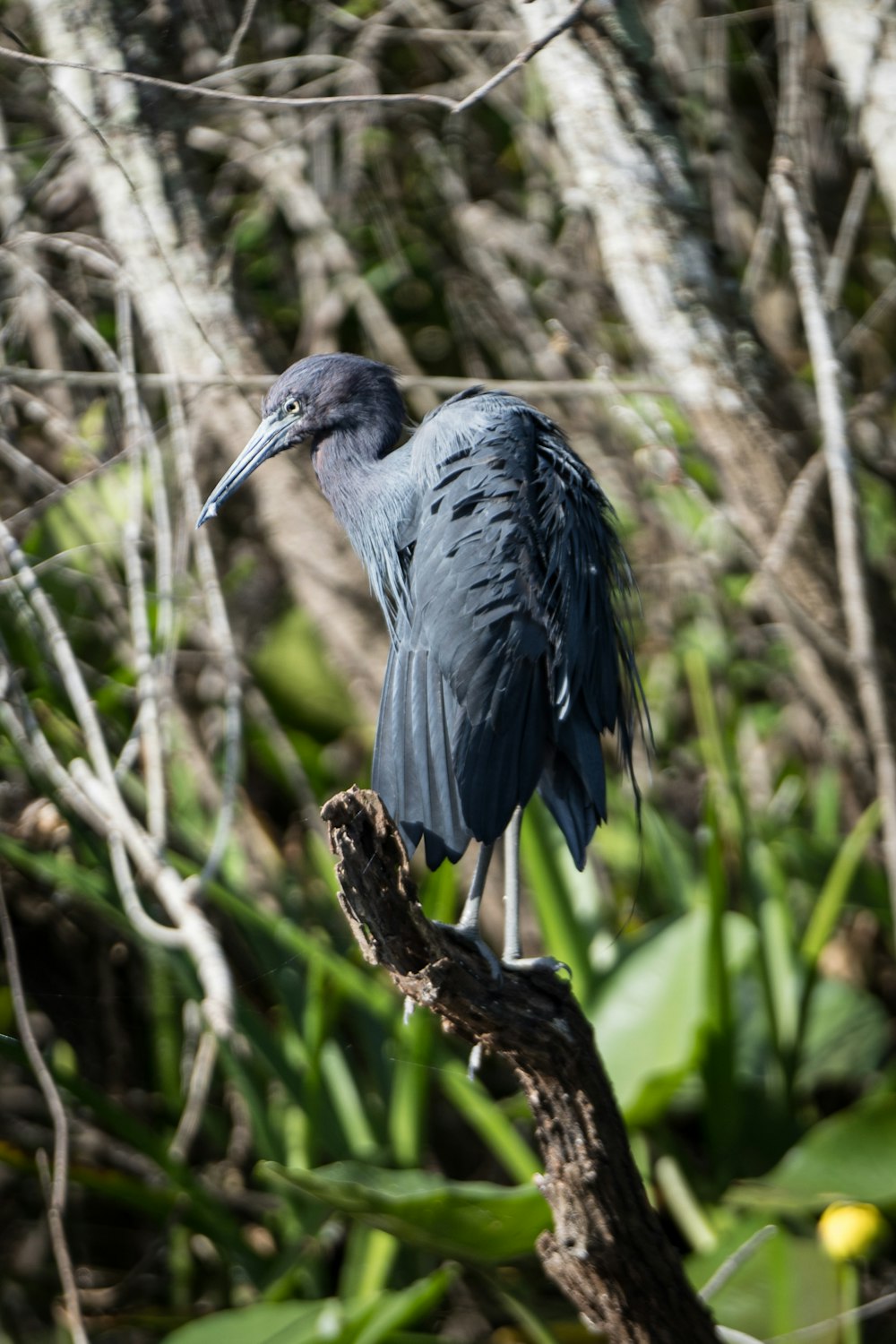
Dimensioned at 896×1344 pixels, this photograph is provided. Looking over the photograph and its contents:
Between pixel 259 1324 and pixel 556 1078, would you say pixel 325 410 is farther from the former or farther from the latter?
pixel 259 1324

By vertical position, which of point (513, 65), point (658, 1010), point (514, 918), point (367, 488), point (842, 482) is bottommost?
point (658, 1010)

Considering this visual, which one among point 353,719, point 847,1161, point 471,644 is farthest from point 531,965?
point 353,719

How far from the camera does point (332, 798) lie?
4.60 feet

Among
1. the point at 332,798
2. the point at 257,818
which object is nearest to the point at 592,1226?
the point at 332,798

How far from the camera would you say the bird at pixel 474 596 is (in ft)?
5.26

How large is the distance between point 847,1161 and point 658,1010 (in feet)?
1.54

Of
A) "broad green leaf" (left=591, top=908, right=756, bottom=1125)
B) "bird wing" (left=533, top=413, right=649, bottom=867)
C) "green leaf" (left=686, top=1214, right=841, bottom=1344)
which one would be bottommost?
"green leaf" (left=686, top=1214, right=841, bottom=1344)

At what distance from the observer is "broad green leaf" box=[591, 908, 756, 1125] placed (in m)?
2.73

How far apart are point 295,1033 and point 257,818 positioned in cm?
60

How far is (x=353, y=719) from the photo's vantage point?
10.8 ft

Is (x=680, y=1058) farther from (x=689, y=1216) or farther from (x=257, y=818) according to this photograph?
(x=257, y=818)

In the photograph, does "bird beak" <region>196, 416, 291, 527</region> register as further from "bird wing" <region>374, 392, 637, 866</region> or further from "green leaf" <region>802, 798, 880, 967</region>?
"green leaf" <region>802, 798, 880, 967</region>

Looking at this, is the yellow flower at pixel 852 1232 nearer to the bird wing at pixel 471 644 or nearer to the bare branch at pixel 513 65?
the bird wing at pixel 471 644

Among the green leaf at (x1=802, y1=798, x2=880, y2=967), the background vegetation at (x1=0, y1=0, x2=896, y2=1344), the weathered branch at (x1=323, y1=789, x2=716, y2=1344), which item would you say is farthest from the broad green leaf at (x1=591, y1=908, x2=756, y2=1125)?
the weathered branch at (x1=323, y1=789, x2=716, y2=1344)
